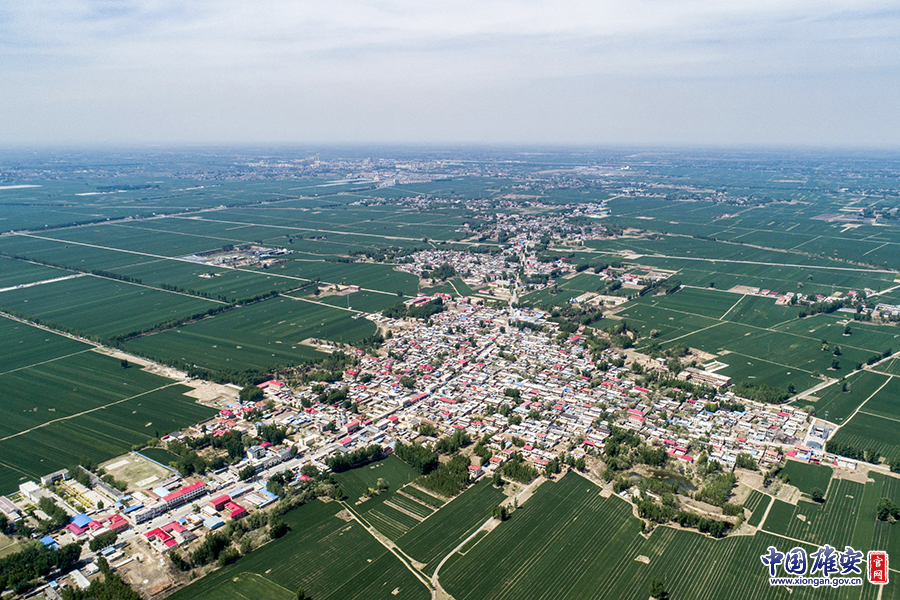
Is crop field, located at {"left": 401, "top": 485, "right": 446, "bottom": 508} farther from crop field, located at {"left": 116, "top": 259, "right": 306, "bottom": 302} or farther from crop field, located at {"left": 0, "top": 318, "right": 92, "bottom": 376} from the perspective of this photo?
crop field, located at {"left": 116, "top": 259, "right": 306, "bottom": 302}

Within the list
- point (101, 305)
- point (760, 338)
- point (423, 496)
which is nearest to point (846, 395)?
point (760, 338)

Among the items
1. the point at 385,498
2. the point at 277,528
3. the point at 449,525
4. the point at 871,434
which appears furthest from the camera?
the point at 871,434

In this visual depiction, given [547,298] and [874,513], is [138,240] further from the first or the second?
[874,513]

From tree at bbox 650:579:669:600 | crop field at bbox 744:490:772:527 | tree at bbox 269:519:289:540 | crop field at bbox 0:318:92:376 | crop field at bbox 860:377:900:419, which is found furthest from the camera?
crop field at bbox 0:318:92:376

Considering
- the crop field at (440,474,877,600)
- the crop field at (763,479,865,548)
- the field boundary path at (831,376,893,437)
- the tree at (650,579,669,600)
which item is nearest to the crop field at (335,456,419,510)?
the crop field at (440,474,877,600)

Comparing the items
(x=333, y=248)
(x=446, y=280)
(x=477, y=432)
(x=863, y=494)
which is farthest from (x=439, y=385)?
(x=333, y=248)

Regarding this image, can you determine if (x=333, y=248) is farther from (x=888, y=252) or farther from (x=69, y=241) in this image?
(x=888, y=252)

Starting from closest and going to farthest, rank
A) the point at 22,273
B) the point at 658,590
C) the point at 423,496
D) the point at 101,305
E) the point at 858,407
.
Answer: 1. the point at 658,590
2. the point at 423,496
3. the point at 858,407
4. the point at 101,305
5. the point at 22,273
